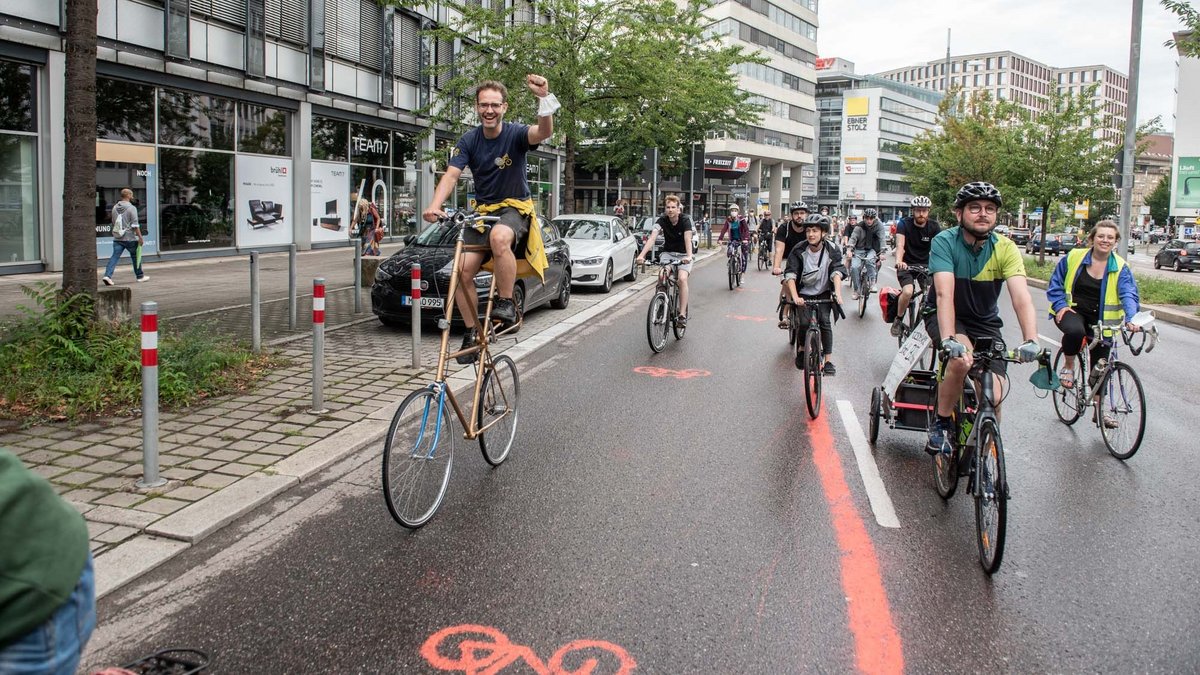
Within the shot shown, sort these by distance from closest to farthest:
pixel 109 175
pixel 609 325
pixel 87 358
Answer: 1. pixel 87 358
2. pixel 609 325
3. pixel 109 175

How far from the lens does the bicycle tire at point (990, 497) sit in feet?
13.3

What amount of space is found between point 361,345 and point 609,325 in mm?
4166

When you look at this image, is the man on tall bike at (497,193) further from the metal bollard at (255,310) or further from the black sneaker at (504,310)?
the metal bollard at (255,310)

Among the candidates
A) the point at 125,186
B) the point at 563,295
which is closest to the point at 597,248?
the point at 563,295

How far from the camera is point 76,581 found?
1.68 metres

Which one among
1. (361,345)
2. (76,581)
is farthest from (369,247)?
(76,581)

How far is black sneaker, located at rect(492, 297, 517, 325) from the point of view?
18.4 feet

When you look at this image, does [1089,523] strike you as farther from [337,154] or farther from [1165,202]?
[1165,202]

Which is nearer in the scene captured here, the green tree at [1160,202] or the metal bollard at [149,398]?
the metal bollard at [149,398]

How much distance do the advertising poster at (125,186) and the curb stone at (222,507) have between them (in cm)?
1450

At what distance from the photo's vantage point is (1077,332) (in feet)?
23.8

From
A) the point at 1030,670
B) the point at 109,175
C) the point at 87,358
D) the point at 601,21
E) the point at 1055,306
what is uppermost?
the point at 601,21

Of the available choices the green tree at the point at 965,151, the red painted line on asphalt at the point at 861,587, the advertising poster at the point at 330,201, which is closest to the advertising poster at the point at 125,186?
the advertising poster at the point at 330,201

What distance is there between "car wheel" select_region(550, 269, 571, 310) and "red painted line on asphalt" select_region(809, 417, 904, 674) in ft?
30.2
